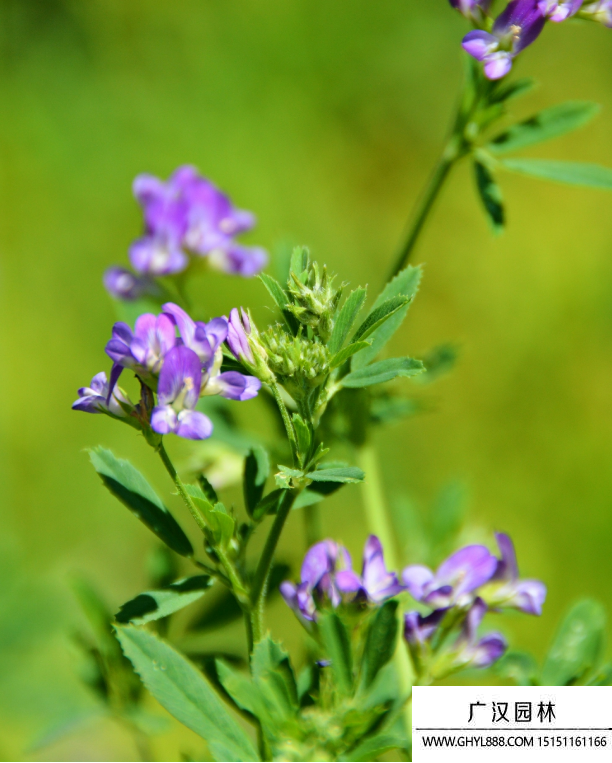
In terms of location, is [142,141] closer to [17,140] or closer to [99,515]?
[17,140]

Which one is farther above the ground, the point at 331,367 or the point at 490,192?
the point at 490,192

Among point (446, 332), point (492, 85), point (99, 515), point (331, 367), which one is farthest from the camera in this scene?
point (446, 332)

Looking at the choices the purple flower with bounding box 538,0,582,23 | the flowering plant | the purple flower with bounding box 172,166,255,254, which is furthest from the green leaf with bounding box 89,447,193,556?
the purple flower with bounding box 538,0,582,23

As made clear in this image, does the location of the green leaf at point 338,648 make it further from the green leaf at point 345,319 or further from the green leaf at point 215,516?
the green leaf at point 345,319

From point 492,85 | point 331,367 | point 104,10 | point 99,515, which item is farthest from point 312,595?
point 104,10

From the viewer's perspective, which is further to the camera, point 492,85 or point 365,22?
point 365,22

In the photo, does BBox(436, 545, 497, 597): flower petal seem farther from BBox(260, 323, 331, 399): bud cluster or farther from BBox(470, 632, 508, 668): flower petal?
BBox(260, 323, 331, 399): bud cluster
